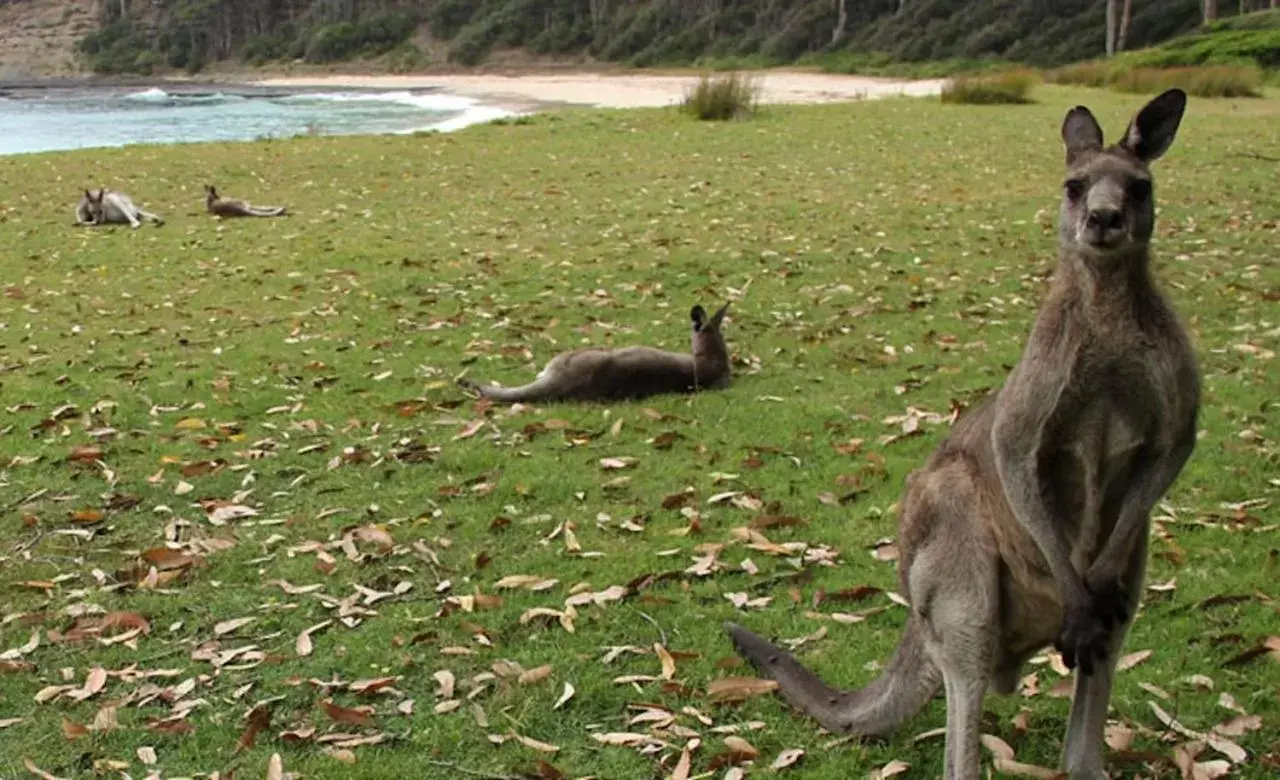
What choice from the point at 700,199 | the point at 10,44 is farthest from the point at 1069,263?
the point at 10,44

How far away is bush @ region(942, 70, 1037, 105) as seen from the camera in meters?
23.5

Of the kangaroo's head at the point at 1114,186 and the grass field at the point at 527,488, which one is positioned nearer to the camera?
the kangaroo's head at the point at 1114,186

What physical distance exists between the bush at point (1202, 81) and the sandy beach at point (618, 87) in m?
6.05

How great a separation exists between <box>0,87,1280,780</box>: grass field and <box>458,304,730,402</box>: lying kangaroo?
0.53 ft

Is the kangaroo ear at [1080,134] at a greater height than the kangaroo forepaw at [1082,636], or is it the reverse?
the kangaroo ear at [1080,134]

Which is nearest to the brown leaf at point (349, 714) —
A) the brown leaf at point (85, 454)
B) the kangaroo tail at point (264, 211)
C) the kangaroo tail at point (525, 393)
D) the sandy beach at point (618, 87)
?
the brown leaf at point (85, 454)

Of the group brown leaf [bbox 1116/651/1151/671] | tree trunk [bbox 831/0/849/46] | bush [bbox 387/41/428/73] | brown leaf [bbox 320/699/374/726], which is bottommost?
brown leaf [bbox 320/699/374/726]

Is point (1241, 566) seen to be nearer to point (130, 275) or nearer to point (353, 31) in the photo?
point (130, 275)

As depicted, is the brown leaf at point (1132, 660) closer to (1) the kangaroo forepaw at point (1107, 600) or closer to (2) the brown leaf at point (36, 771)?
(1) the kangaroo forepaw at point (1107, 600)

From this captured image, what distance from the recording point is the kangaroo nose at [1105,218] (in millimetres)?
2604

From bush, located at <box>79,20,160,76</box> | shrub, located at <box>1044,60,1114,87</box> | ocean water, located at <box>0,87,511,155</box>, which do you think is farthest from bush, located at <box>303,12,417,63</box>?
shrub, located at <box>1044,60,1114,87</box>

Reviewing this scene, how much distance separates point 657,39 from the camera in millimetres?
62031

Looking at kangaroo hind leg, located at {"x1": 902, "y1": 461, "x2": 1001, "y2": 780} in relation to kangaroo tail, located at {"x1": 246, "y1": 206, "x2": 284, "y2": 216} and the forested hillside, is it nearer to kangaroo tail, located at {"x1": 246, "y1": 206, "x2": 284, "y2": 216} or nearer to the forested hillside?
kangaroo tail, located at {"x1": 246, "y1": 206, "x2": 284, "y2": 216}

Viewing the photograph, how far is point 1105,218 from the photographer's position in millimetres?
2604
